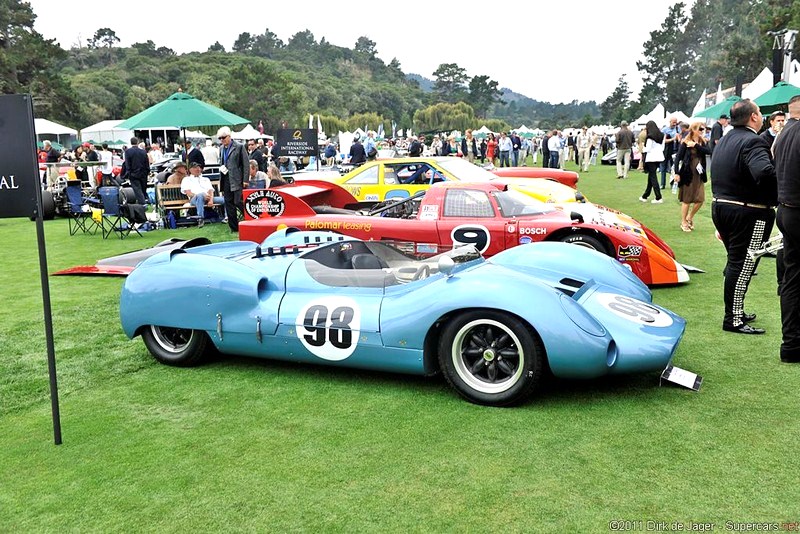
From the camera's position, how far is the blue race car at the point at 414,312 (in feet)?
13.0

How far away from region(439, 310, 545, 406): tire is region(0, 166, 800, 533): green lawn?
130mm

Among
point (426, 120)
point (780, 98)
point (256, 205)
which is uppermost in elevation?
point (426, 120)

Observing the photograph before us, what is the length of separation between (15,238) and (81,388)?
9724 millimetres

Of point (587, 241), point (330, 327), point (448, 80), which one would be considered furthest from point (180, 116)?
point (448, 80)

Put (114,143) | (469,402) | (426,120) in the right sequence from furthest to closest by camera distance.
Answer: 1. (426,120)
2. (114,143)
3. (469,402)

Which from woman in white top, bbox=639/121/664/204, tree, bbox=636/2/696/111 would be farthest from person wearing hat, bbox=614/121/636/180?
tree, bbox=636/2/696/111

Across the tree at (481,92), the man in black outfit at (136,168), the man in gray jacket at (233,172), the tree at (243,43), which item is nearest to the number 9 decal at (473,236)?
the man in gray jacket at (233,172)

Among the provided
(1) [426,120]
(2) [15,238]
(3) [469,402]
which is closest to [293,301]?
(3) [469,402]

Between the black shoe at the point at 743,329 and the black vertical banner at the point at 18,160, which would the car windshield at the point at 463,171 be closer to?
the black shoe at the point at 743,329

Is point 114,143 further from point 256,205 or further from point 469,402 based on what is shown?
point 469,402

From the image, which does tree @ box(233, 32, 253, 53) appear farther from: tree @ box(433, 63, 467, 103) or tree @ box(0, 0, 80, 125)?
tree @ box(0, 0, 80, 125)

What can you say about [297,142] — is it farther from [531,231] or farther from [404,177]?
[531,231]

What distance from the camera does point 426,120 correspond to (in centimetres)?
11069

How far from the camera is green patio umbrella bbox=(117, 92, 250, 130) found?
14.2 meters
